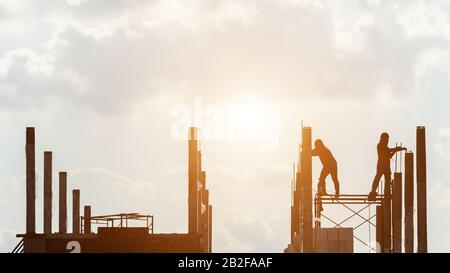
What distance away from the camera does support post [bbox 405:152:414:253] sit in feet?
104

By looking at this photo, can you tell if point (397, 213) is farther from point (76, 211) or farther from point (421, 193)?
point (76, 211)

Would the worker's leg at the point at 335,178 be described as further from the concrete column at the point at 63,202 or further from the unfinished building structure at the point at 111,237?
the concrete column at the point at 63,202

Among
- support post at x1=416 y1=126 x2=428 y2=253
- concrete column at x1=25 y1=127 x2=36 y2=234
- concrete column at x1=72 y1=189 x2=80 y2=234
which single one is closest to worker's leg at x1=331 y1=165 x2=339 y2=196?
support post at x1=416 y1=126 x2=428 y2=253

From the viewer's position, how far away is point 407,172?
31844 mm

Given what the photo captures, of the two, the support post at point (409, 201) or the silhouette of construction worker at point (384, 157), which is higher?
the silhouette of construction worker at point (384, 157)

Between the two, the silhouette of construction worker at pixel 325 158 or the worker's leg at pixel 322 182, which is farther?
the worker's leg at pixel 322 182

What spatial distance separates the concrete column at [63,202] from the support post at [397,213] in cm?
1612

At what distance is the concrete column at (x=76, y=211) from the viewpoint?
156ft

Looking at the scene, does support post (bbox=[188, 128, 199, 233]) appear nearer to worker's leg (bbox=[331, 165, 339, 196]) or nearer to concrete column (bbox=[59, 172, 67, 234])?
worker's leg (bbox=[331, 165, 339, 196])

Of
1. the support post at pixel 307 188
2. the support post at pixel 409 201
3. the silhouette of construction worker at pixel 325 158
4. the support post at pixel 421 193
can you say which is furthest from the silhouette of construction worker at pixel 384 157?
the support post at pixel 307 188

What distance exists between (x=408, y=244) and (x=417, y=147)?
9.75 ft

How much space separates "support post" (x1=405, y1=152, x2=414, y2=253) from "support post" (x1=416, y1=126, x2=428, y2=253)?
0.41 m

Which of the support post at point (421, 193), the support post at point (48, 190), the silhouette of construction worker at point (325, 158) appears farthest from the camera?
the support post at point (48, 190)
